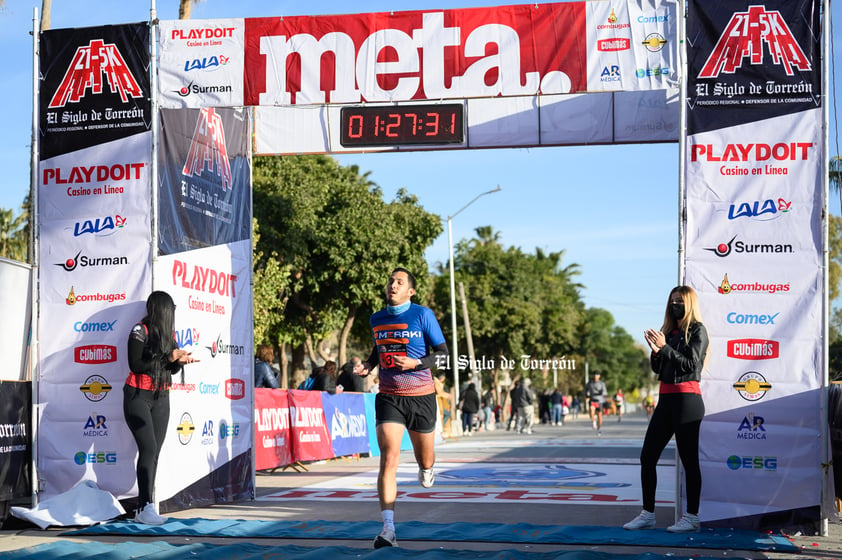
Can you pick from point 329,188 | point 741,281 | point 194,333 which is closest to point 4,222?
point 329,188

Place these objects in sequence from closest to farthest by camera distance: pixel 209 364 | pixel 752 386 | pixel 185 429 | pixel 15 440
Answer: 1. pixel 752 386
2. pixel 15 440
3. pixel 185 429
4. pixel 209 364

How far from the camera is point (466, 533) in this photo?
7.78 m

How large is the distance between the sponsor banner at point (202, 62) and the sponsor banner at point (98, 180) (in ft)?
2.37

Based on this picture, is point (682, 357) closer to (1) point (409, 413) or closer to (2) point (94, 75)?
(1) point (409, 413)

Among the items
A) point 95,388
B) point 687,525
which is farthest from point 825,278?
point 95,388

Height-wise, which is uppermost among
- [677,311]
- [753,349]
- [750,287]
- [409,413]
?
[750,287]

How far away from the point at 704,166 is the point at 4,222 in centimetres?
5092

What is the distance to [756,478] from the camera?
8.41m

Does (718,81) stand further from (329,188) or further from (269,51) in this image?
(329,188)

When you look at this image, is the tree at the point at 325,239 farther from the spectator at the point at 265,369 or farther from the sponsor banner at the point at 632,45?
the sponsor banner at the point at 632,45

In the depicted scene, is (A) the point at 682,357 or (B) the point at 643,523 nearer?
(A) the point at 682,357

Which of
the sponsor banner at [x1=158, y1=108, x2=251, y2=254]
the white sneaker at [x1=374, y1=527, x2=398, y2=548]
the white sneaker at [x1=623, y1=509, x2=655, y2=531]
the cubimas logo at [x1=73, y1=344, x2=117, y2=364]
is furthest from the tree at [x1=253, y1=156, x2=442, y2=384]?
the white sneaker at [x1=374, y1=527, x2=398, y2=548]

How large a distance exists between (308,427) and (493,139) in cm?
780

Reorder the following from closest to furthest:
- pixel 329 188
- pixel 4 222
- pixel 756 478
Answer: pixel 756 478 → pixel 329 188 → pixel 4 222
